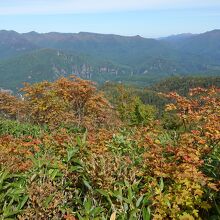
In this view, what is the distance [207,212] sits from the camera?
4.78 metres

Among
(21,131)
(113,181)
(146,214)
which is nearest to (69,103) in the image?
(21,131)

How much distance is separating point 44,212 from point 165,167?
1829 mm

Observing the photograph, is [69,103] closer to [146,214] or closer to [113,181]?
[113,181]

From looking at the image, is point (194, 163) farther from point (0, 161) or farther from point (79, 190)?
point (0, 161)

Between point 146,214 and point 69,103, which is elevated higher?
point 146,214

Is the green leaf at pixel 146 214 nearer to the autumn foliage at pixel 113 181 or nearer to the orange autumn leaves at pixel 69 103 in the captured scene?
the autumn foliage at pixel 113 181

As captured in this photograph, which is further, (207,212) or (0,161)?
(0,161)

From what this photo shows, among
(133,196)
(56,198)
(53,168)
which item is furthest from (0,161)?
(133,196)

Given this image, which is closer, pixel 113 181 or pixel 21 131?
pixel 113 181

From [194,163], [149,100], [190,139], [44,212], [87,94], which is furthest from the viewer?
[149,100]

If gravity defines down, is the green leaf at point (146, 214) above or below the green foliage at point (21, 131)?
above

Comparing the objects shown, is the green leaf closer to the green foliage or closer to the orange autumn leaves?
the green foliage

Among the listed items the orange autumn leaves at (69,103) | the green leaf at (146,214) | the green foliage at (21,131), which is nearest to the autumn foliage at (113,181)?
the green leaf at (146,214)

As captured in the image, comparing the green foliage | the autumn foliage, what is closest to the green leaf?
the autumn foliage
